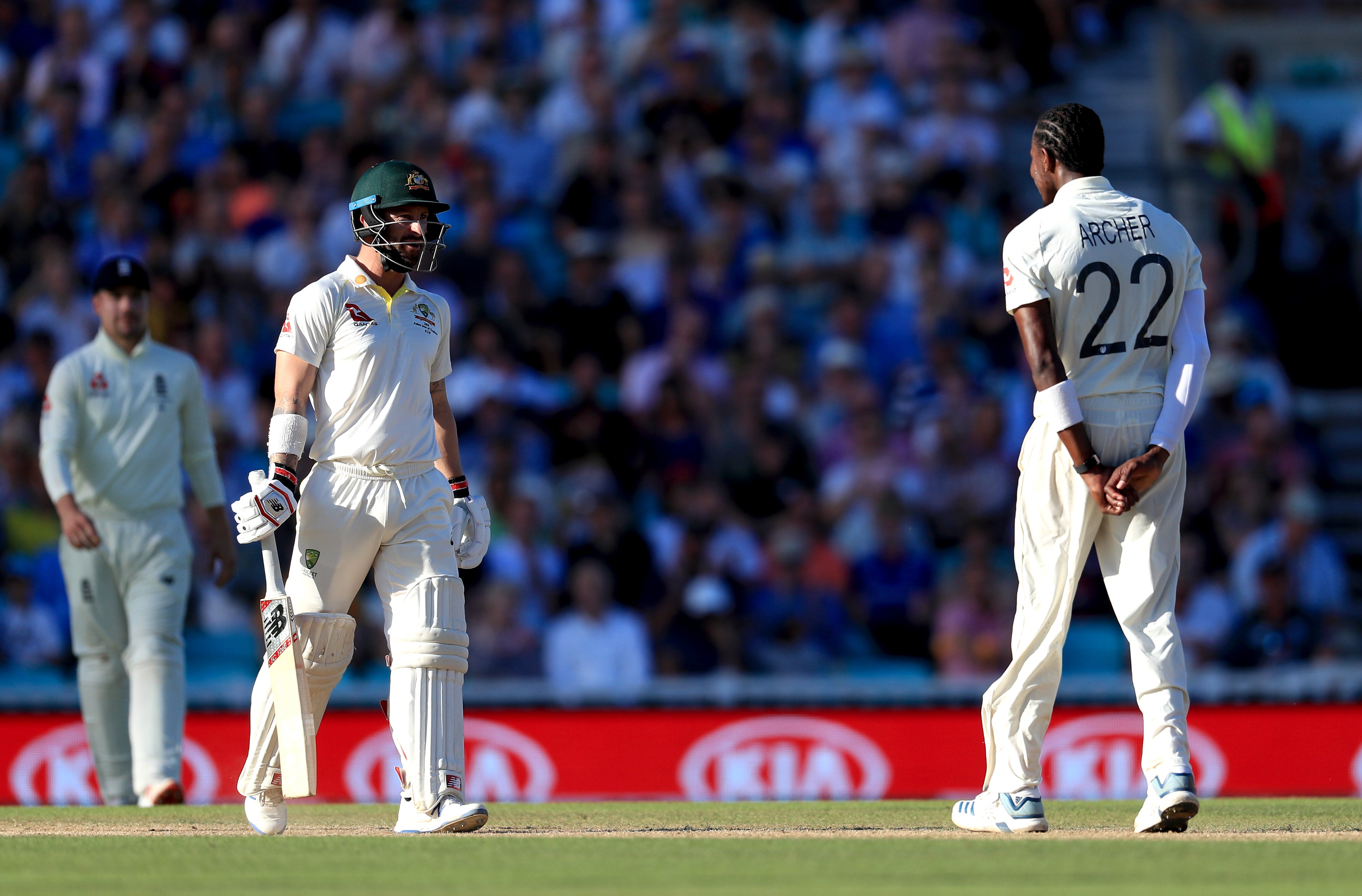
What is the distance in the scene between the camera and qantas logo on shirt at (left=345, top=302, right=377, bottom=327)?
6160 millimetres

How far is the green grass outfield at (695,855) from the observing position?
4.74 meters

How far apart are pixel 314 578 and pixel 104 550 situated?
2503 millimetres

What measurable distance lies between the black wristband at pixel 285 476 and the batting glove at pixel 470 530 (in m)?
0.58

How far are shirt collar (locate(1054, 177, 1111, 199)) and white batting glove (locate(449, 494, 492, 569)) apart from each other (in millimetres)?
2199

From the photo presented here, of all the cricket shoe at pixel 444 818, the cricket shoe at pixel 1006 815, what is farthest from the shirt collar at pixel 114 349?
the cricket shoe at pixel 1006 815

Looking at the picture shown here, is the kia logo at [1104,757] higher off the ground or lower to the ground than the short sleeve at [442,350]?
lower

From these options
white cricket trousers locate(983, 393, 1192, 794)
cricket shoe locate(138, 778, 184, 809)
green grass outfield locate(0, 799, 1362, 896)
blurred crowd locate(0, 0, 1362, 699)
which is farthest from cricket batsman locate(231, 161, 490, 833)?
blurred crowd locate(0, 0, 1362, 699)

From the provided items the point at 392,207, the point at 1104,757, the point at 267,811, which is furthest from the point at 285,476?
the point at 1104,757

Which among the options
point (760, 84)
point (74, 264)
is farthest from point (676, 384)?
point (74, 264)

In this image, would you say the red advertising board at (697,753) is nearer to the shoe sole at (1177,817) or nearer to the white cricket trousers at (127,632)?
the white cricket trousers at (127,632)

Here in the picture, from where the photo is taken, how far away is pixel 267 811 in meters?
6.29

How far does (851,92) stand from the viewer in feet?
48.1

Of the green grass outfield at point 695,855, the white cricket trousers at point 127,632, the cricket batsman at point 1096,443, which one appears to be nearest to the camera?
the green grass outfield at point 695,855

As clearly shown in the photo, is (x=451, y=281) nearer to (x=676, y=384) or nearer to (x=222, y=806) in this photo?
(x=676, y=384)
